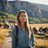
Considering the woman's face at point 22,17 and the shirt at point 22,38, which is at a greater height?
the woman's face at point 22,17

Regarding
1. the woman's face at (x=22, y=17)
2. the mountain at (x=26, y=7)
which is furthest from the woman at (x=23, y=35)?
the mountain at (x=26, y=7)

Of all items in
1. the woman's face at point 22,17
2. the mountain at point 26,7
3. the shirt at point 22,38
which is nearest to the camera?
the shirt at point 22,38

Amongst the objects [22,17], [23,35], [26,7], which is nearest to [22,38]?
[23,35]

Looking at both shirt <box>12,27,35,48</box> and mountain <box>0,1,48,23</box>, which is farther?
mountain <box>0,1,48,23</box>

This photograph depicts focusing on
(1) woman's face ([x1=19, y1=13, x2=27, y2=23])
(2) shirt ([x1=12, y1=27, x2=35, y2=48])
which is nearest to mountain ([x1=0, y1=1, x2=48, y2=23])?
(1) woman's face ([x1=19, y1=13, x2=27, y2=23])

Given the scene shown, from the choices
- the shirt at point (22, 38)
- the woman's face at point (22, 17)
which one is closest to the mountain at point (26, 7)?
the woman's face at point (22, 17)

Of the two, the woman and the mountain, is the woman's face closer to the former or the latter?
the woman

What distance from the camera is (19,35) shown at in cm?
348

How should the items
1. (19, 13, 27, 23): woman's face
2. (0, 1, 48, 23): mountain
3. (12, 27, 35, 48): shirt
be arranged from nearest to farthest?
(12, 27, 35, 48): shirt
(19, 13, 27, 23): woman's face
(0, 1, 48, 23): mountain

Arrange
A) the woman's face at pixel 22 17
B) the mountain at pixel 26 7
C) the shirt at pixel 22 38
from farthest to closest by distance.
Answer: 1. the mountain at pixel 26 7
2. the woman's face at pixel 22 17
3. the shirt at pixel 22 38

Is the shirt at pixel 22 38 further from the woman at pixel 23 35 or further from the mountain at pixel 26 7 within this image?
the mountain at pixel 26 7

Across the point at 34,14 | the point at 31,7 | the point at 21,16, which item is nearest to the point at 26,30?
the point at 21,16

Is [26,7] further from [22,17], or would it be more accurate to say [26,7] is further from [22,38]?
[22,38]

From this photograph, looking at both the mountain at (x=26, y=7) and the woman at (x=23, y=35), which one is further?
the mountain at (x=26, y=7)
